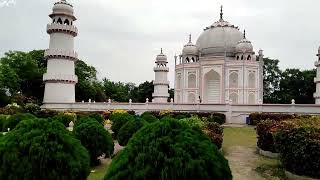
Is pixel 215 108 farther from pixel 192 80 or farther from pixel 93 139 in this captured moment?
pixel 93 139

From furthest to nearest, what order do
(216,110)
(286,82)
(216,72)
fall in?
(286,82) → (216,72) → (216,110)

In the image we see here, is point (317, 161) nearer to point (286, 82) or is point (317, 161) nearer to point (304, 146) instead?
point (304, 146)

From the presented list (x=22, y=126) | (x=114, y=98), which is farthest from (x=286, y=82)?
(x=22, y=126)

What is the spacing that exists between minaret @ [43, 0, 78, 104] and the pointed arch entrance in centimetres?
1566

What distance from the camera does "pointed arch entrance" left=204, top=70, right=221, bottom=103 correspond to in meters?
45.8

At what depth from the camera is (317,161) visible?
9.40 meters

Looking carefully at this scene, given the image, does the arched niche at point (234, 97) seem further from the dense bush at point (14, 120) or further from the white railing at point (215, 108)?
the dense bush at point (14, 120)

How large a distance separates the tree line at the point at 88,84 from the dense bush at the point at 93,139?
97.5ft

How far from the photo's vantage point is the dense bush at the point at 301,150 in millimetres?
9461

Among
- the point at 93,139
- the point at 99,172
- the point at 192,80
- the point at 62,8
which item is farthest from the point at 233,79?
the point at 99,172

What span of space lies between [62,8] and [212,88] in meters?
19.5

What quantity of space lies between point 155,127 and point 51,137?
8.10 feet

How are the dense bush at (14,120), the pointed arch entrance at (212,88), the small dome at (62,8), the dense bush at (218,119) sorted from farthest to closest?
the pointed arch entrance at (212,88)
the small dome at (62,8)
the dense bush at (218,119)
the dense bush at (14,120)

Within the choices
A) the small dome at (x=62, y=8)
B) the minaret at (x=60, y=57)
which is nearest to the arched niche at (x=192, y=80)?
the minaret at (x=60, y=57)
